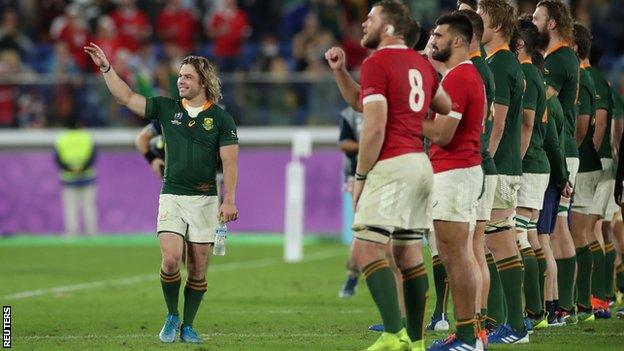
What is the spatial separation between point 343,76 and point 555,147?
316 cm

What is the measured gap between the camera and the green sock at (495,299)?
34.3 feet

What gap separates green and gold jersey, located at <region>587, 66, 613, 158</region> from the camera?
42.9 feet

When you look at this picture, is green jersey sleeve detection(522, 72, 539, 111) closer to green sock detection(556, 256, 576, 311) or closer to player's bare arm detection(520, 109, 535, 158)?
player's bare arm detection(520, 109, 535, 158)

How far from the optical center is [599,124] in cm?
1308

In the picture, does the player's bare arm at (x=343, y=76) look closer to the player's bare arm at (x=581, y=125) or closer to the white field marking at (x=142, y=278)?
the player's bare arm at (x=581, y=125)

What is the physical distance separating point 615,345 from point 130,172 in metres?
17.0

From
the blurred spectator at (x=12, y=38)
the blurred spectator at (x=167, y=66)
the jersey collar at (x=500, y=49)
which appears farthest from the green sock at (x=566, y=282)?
the blurred spectator at (x=12, y=38)

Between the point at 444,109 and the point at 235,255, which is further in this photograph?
the point at 235,255

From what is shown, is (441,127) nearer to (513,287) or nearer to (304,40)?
(513,287)

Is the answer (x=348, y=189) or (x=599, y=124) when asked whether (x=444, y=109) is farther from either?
(x=348, y=189)

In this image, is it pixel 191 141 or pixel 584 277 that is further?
pixel 584 277

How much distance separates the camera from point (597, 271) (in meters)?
13.1

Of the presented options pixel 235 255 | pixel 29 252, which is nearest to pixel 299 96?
pixel 235 255

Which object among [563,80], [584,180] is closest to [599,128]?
[584,180]
